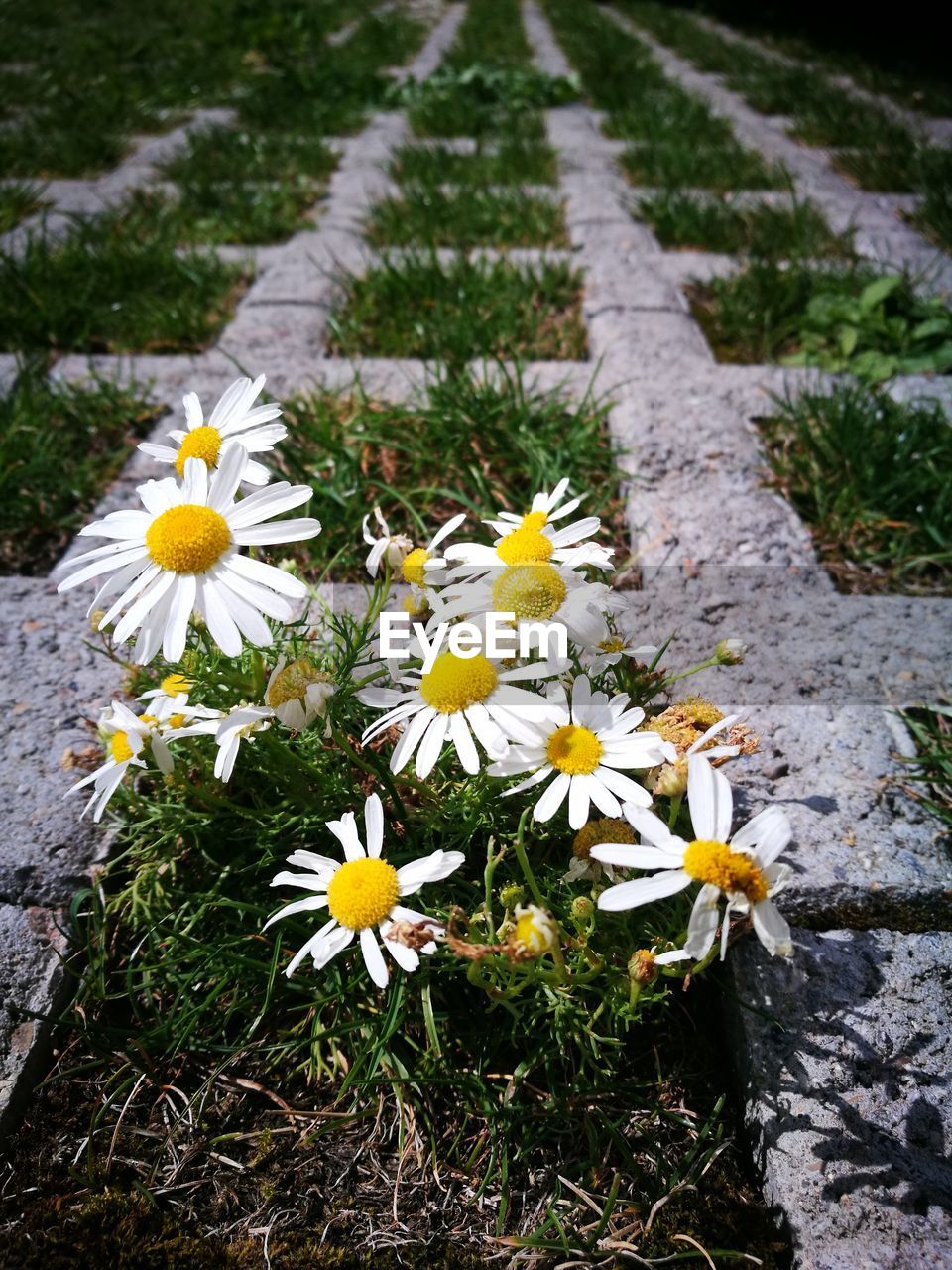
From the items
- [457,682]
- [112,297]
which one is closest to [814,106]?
[112,297]

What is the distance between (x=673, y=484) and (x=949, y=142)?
375cm

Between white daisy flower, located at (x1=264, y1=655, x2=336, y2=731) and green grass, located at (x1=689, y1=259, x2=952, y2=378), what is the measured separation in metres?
2.01

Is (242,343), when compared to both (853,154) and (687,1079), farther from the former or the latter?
(853,154)

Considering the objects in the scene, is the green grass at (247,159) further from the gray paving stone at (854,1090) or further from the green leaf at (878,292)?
the gray paving stone at (854,1090)

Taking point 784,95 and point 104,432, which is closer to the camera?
point 104,432

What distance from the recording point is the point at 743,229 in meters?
3.37

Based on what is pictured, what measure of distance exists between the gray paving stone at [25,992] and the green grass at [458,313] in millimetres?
1769

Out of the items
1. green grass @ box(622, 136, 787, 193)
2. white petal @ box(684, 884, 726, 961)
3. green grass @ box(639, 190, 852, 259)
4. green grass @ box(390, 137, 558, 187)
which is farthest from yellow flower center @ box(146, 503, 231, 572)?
green grass @ box(622, 136, 787, 193)

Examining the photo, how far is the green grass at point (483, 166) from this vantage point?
378 centimetres

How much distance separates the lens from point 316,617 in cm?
178

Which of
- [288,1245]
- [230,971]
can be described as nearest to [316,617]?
[230,971]

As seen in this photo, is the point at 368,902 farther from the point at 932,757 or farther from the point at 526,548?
the point at 932,757

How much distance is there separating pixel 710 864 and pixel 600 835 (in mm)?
199

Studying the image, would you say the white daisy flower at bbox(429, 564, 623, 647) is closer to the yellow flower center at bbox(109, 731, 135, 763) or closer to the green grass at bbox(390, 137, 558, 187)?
the yellow flower center at bbox(109, 731, 135, 763)
